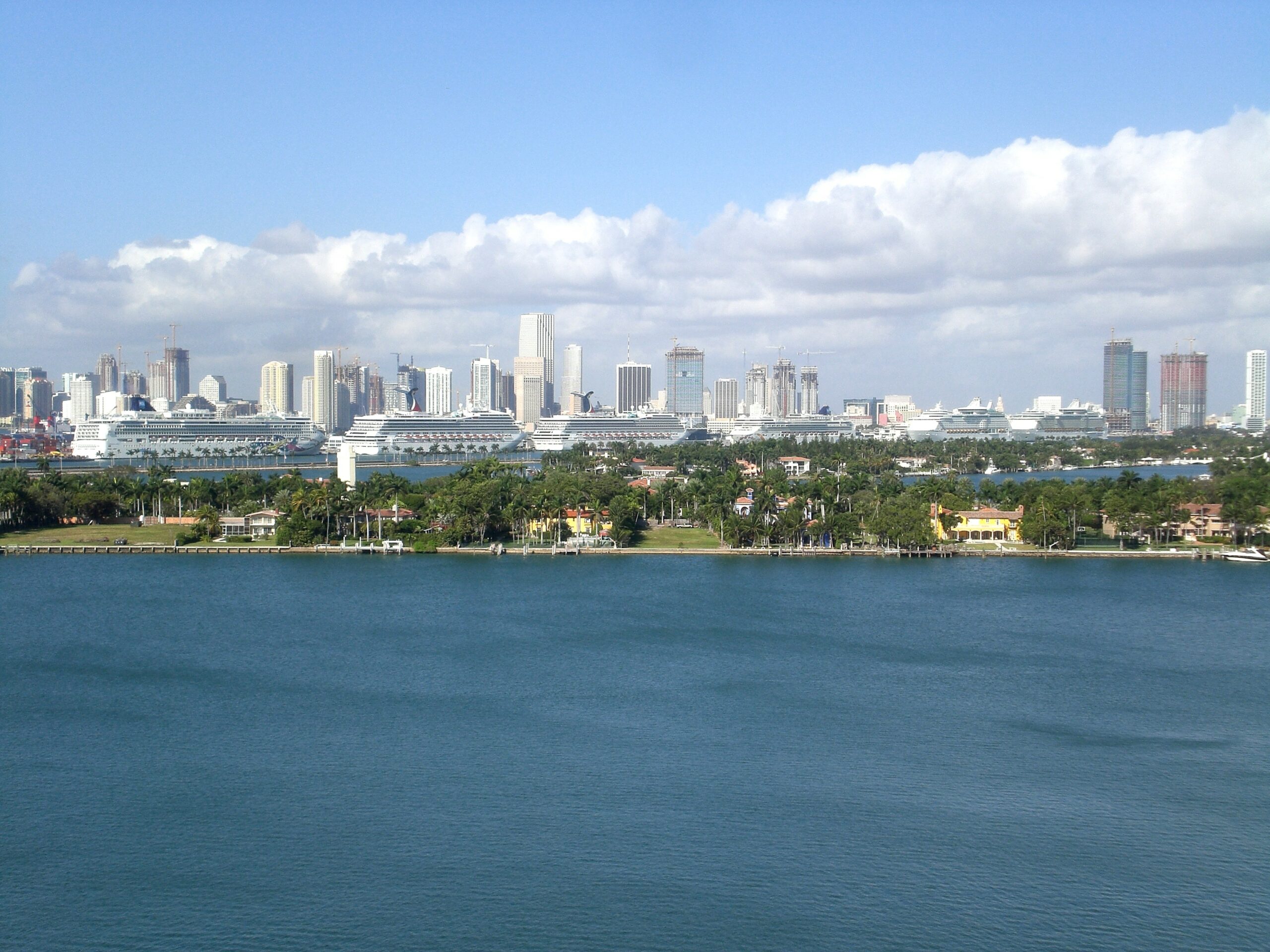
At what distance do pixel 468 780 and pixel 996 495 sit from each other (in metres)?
24.1

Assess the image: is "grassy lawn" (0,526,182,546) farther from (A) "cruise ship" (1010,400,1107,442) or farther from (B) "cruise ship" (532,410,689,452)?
(A) "cruise ship" (1010,400,1107,442)

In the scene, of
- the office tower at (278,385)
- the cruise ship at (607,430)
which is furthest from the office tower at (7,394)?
the cruise ship at (607,430)

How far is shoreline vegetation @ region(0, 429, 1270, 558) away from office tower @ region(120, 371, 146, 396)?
256ft

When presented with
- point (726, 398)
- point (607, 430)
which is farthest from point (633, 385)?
point (607, 430)

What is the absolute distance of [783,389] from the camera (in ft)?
355

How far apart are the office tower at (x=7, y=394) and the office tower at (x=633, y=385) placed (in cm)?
4923

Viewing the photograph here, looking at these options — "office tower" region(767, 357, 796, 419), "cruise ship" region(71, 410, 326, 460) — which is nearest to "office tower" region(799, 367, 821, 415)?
"office tower" region(767, 357, 796, 419)

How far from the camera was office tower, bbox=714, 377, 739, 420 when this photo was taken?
107625mm

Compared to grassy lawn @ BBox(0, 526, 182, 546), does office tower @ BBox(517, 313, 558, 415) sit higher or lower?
higher

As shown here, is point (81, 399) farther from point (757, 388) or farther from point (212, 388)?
point (757, 388)

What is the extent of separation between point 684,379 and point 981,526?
72864mm

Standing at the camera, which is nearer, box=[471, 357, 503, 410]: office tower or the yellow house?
the yellow house

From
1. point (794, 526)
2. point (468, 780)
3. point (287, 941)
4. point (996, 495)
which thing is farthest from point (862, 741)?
point (996, 495)

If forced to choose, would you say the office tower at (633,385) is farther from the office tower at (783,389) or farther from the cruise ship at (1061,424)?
the cruise ship at (1061,424)
